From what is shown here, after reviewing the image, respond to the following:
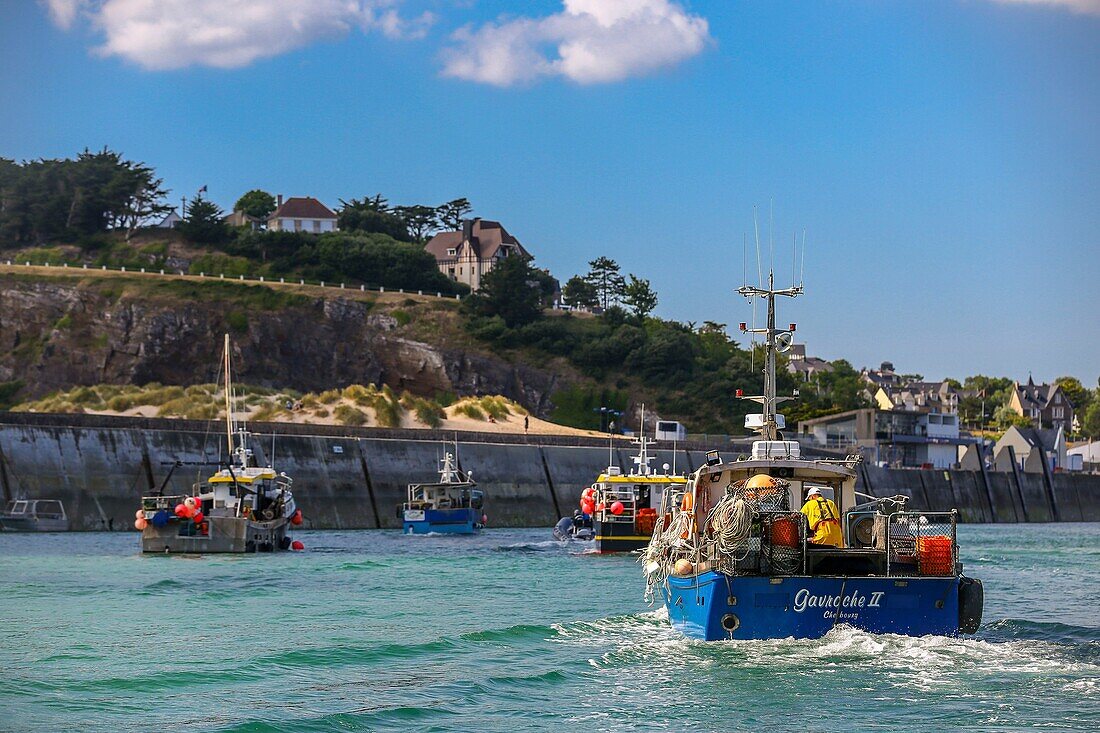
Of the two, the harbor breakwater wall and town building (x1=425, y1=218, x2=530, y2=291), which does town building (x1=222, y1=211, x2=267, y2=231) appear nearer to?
town building (x1=425, y1=218, x2=530, y2=291)

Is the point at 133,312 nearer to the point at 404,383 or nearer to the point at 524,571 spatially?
the point at 404,383

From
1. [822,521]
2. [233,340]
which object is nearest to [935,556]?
[822,521]

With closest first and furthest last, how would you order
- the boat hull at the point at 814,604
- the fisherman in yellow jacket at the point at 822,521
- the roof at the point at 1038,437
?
the boat hull at the point at 814,604
the fisherman in yellow jacket at the point at 822,521
the roof at the point at 1038,437

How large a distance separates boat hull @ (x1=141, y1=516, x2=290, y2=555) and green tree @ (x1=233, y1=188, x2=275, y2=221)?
13962 centimetres

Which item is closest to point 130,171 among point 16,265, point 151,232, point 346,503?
point 151,232

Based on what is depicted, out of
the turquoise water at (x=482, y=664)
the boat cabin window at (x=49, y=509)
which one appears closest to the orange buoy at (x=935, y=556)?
the turquoise water at (x=482, y=664)

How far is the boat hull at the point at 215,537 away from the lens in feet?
162

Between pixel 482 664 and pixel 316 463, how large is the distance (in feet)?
157

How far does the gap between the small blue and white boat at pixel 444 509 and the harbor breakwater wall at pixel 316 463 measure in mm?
3558

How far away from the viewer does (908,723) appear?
A: 59.0 ft

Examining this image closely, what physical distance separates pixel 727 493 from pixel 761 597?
329 centimetres

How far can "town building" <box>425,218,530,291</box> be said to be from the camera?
180125mm

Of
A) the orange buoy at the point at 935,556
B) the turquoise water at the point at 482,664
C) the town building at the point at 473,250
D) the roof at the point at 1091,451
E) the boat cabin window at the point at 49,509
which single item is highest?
the town building at the point at 473,250

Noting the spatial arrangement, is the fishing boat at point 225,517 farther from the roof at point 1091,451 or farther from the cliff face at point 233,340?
the roof at point 1091,451
